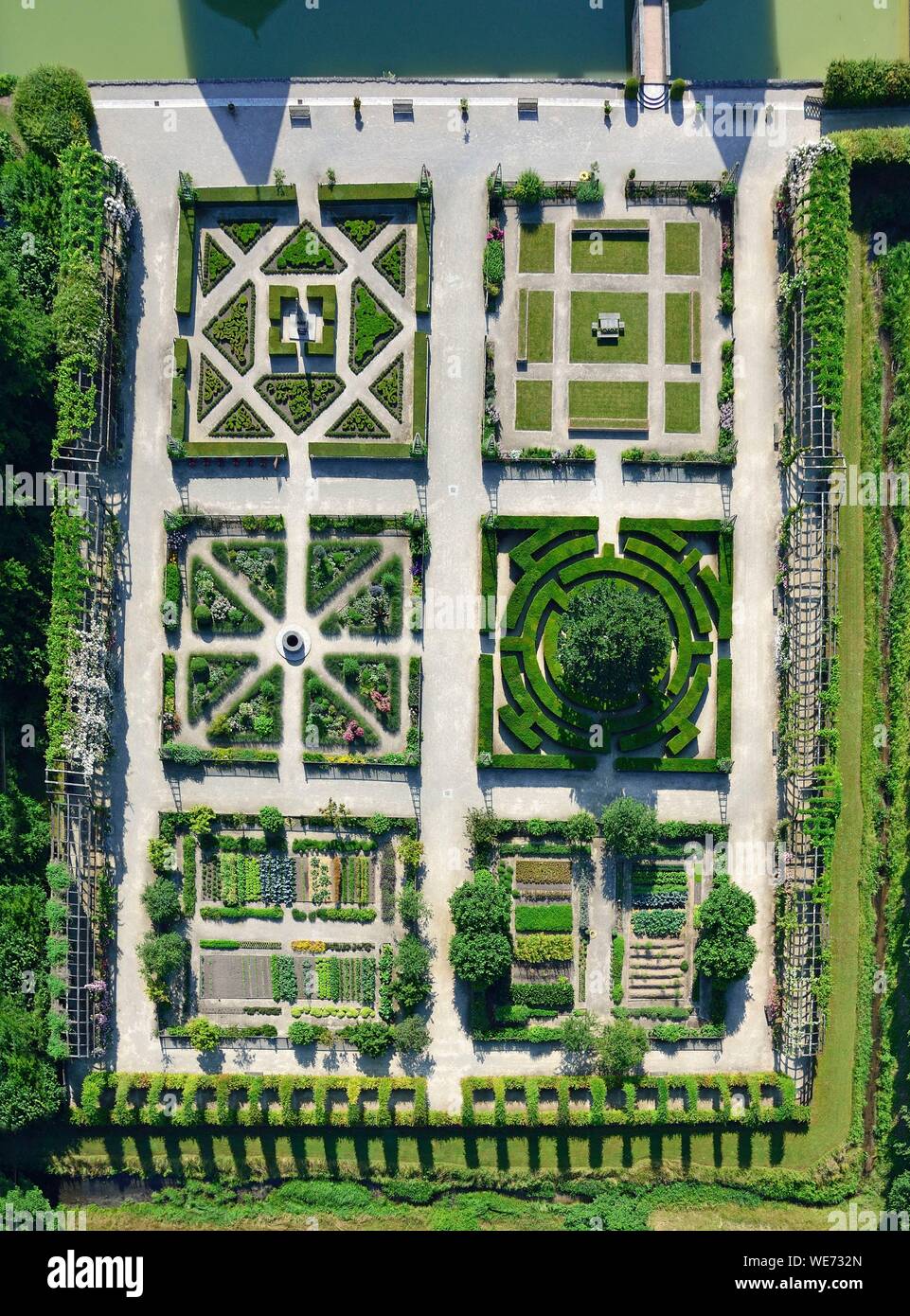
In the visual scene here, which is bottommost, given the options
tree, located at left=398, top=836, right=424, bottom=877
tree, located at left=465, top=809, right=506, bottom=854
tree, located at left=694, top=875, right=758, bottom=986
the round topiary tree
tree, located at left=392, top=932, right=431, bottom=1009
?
tree, located at left=392, top=932, right=431, bottom=1009

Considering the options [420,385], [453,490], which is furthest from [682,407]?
[420,385]

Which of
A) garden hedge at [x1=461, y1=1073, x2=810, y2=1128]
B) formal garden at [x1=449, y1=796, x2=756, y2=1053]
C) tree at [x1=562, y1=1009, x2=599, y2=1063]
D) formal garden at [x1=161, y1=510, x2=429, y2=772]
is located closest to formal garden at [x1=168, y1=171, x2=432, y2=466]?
formal garden at [x1=161, y1=510, x2=429, y2=772]

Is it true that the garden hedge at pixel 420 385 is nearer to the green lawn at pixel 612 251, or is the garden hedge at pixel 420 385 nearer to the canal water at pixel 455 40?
the green lawn at pixel 612 251

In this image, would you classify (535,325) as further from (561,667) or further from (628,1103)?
(628,1103)

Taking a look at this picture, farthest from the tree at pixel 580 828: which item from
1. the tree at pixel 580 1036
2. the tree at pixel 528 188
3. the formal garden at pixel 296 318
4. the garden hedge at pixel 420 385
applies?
the tree at pixel 528 188

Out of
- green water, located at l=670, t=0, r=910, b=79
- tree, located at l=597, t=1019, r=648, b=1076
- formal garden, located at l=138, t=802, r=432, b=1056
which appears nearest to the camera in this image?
tree, located at l=597, t=1019, r=648, b=1076

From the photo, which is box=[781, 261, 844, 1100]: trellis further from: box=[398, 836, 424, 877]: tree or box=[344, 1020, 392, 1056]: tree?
box=[344, 1020, 392, 1056]: tree
